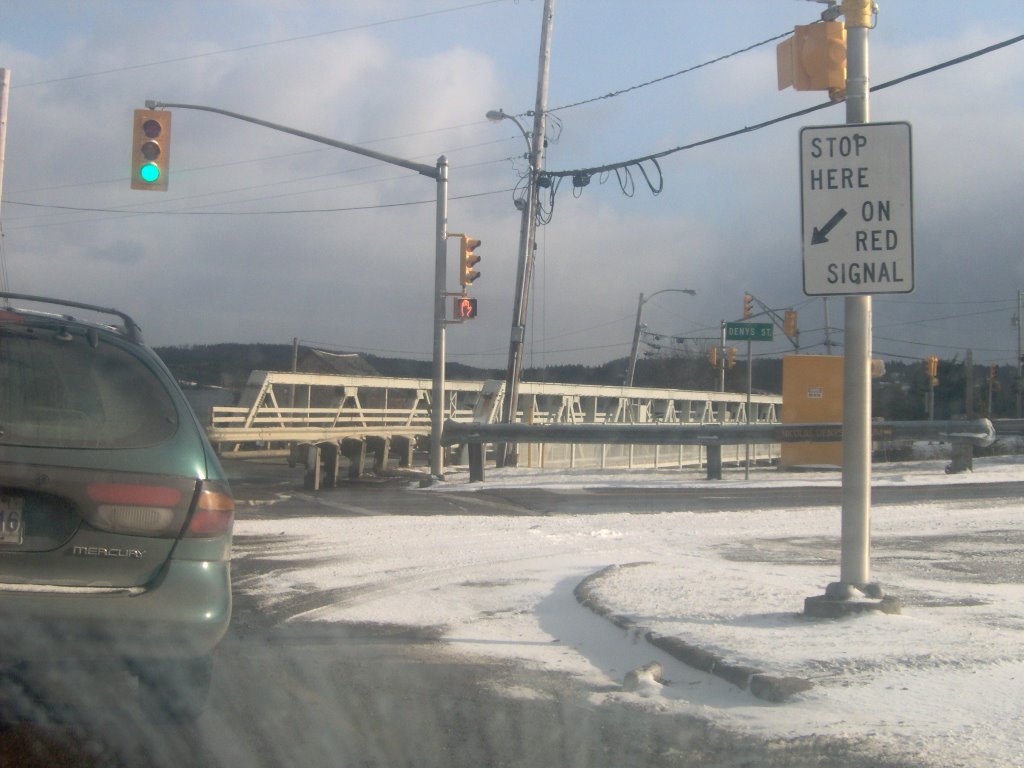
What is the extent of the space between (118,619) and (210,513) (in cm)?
57

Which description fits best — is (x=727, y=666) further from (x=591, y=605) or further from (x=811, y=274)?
(x=811, y=274)

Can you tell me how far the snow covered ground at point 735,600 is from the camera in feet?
15.9

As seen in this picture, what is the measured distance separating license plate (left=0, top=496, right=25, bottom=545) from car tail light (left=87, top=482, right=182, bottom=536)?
261mm

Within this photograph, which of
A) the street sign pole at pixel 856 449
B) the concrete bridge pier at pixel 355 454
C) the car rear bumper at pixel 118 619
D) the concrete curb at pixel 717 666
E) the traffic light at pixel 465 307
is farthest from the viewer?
the concrete bridge pier at pixel 355 454

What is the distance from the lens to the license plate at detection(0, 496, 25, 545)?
419cm

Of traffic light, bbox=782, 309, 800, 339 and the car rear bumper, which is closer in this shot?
the car rear bumper

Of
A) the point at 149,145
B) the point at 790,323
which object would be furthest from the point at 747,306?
the point at 149,145

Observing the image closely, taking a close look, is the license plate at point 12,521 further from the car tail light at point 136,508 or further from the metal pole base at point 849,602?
the metal pole base at point 849,602

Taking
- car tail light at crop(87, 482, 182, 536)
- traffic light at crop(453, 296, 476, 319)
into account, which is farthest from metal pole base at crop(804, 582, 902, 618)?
traffic light at crop(453, 296, 476, 319)

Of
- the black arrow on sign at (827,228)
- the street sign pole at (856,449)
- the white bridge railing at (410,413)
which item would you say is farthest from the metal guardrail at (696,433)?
the black arrow on sign at (827,228)

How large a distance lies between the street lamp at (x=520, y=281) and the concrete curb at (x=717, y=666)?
15.6 metres

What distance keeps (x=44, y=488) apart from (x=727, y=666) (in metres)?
3.33

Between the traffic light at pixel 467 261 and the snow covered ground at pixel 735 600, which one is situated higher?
the traffic light at pixel 467 261

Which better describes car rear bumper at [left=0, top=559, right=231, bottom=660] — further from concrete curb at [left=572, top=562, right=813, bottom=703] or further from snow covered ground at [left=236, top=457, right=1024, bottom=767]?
concrete curb at [left=572, top=562, right=813, bottom=703]
